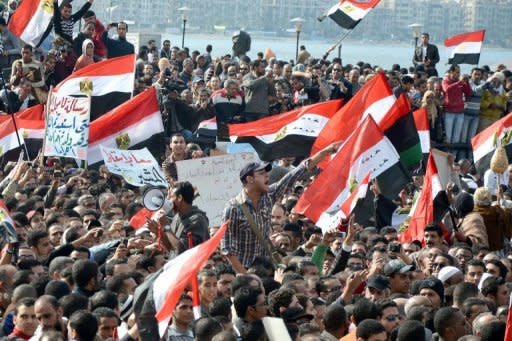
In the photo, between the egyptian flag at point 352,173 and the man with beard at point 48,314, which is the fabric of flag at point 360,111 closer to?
the egyptian flag at point 352,173

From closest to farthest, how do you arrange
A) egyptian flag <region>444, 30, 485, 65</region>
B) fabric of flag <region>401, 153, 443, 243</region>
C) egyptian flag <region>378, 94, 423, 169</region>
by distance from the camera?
fabric of flag <region>401, 153, 443, 243</region> < egyptian flag <region>378, 94, 423, 169</region> < egyptian flag <region>444, 30, 485, 65</region>

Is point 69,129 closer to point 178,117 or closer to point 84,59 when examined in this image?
point 84,59

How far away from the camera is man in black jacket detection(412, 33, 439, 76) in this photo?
29.0 metres

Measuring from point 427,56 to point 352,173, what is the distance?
43.5ft

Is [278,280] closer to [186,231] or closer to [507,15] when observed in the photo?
[186,231]

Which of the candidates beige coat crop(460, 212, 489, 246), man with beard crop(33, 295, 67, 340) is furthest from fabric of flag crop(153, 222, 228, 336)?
beige coat crop(460, 212, 489, 246)

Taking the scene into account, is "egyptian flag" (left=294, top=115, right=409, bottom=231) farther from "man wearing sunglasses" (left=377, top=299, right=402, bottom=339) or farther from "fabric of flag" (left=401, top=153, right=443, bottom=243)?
"man wearing sunglasses" (left=377, top=299, right=402, bottom=339)

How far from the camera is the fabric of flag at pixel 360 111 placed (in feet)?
59.2

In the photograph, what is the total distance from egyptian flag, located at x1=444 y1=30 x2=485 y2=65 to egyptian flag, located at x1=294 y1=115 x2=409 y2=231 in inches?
495

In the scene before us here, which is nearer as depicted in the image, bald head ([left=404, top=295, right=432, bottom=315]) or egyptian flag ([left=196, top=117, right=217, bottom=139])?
bald head ([left=404, top=295, right=432, bottom=315])

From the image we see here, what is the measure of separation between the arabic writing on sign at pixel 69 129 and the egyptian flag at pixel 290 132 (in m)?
1.86

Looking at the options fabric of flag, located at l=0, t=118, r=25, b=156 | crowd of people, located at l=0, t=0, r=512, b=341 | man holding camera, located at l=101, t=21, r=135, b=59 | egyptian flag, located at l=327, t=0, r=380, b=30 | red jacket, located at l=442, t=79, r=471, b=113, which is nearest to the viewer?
crowd of people, located at l=0, t=0, r=512, b=341

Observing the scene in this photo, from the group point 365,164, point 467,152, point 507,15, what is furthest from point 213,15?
point 365,164

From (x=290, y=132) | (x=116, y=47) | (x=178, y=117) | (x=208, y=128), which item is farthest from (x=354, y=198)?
(x=116, y=47)
